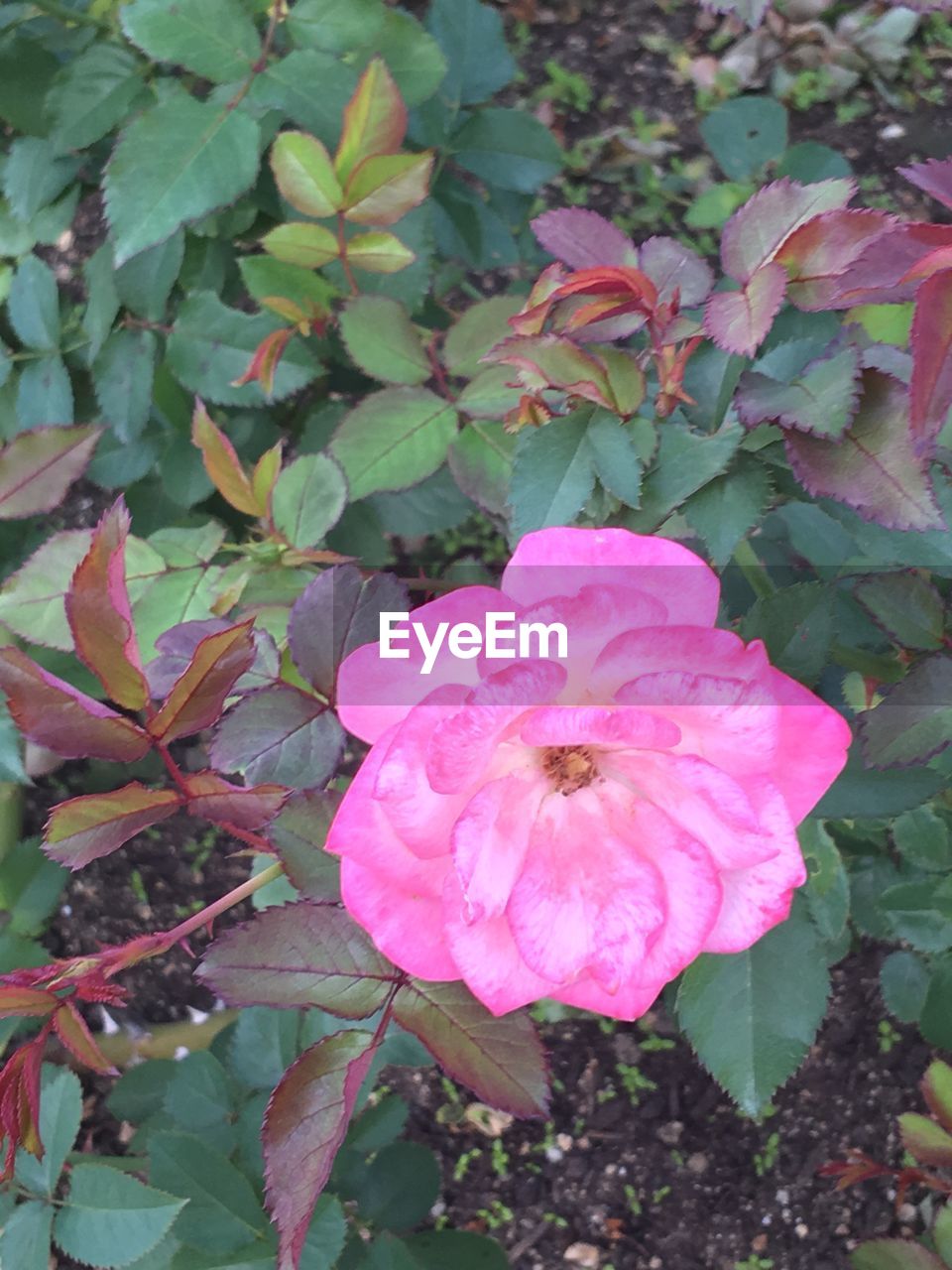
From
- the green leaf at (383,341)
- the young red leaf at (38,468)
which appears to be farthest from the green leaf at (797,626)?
the young red leaf at (38,468)

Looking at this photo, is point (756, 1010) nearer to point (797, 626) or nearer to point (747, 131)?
point (797, 626)

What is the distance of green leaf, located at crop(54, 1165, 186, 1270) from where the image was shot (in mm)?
717

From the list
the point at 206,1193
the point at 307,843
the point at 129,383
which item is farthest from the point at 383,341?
the point at 206,1193

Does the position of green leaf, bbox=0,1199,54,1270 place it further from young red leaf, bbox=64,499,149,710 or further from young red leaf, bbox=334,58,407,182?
young red leaf, bbox=334,58,407,182

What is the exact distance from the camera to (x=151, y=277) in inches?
37.7

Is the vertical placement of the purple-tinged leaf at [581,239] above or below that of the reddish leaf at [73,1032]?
above

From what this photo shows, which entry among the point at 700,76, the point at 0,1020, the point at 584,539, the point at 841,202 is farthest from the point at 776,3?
the point at 0,1020

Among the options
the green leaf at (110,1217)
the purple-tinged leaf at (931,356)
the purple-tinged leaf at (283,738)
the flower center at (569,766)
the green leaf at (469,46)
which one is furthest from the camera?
the green leaf at (469,46)

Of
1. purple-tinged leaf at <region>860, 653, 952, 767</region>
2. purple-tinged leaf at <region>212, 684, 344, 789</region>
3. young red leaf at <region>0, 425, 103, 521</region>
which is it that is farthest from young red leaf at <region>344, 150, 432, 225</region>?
purple-tinged leaf at <region>860, 653, 952, 767</region>

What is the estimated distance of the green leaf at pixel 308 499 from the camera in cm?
75

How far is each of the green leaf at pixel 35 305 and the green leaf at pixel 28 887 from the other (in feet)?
1.46

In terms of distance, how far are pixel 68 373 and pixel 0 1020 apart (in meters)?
0.60

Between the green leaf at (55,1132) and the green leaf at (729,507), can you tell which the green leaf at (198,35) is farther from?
the green leaf at (55,1132)

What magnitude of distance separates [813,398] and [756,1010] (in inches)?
12.2
